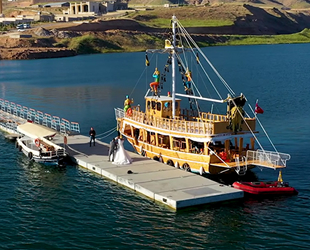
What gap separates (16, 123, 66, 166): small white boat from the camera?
148 ft

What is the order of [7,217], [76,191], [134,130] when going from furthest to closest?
[134,130] → [76,191] → [7,217]

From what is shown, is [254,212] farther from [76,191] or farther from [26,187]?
[26,187]

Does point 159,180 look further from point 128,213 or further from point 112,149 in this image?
point 112,149

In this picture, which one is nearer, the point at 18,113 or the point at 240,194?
the point at 240,194

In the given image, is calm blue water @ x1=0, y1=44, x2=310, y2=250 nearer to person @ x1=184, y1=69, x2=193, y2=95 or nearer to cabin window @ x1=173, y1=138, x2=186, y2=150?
cabin window @ x1=173, y1=138, x2=186, y2=150

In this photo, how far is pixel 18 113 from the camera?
2694 inches

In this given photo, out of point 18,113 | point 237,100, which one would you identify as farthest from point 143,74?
point 237,100

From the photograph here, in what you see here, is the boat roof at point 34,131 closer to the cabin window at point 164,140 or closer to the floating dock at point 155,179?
the floating dock at point 155,179

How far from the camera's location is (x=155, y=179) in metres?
39.2

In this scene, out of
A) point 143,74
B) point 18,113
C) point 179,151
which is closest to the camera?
point 179,151

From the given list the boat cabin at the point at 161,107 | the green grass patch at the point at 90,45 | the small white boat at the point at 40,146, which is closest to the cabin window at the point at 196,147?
the boat cabin at the point at 161,107

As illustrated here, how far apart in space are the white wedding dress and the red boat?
349 inches

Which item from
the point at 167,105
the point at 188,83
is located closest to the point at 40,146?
the point at 167,105

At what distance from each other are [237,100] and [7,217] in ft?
54.6
